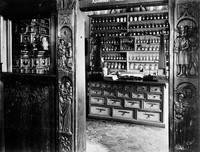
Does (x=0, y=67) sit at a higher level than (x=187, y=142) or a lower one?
higher

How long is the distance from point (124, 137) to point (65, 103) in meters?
2.11

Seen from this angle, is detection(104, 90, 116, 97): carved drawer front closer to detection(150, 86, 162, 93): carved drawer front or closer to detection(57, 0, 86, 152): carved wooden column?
detection(150, 86, 162, 93): carved drawer front

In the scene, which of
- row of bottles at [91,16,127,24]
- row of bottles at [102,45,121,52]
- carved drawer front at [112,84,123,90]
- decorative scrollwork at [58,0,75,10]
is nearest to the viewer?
decorative scrollwork at [58,0,75,10]

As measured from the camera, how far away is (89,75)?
6.04 meters

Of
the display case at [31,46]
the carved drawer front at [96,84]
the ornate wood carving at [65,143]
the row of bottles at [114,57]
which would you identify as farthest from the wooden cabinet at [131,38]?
the ornate wood carving at [65,143]

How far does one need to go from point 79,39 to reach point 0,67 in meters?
1.47

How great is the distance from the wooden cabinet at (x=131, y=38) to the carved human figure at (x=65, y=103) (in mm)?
4115

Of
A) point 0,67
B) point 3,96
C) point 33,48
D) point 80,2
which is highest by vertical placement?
point 80,2

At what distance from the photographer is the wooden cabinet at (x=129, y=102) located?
→ 515 centimetres

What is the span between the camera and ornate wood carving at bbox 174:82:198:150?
2.21 metres

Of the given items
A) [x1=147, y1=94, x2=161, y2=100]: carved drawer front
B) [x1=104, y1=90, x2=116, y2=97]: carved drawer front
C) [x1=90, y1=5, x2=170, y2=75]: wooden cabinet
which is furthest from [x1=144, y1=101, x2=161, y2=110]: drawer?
[x1=90, y1=5, x2=170, y2=75]: wooden cabinet

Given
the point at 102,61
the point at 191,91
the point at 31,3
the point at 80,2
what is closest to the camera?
the point at 191,91

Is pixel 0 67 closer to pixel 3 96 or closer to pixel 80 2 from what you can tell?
pixel 3 96

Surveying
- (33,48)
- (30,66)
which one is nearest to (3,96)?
(30,66)
